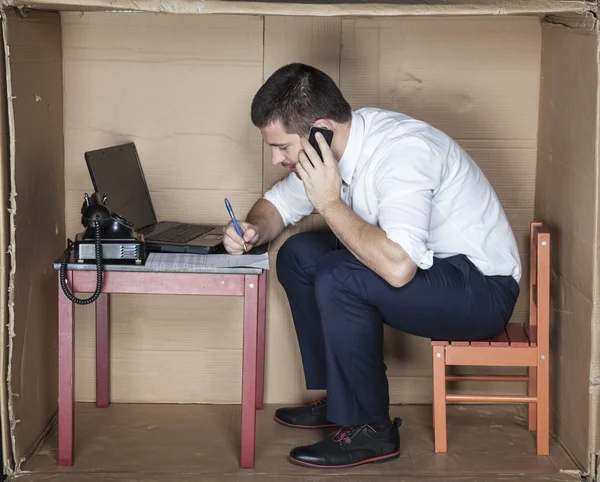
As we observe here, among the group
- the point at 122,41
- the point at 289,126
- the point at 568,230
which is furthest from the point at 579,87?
the point at 122,41

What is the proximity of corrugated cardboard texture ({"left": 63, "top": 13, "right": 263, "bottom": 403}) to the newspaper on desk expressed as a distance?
1.57 feet

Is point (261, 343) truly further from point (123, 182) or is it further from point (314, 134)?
point (314, 134)

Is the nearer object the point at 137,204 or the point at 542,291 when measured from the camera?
the point at 542,291

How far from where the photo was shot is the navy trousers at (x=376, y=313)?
2.24 m

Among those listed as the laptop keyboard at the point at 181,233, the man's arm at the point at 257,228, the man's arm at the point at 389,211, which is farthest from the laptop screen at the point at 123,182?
the man's arm at the point at 389,211

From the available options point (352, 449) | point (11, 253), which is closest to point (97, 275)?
point (11, 253)

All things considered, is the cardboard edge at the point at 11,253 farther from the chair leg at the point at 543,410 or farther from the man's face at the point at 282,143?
the chair leg at the point at 543,410

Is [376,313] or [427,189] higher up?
[427,189]

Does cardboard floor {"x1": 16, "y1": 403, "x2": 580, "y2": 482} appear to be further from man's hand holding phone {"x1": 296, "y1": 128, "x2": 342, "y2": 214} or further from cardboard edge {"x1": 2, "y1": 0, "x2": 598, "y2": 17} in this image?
cardboard edge {"x1": 2, "y1": 0, "x2": 598, "y2": 17}

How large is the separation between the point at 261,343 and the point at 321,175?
0.77 meters

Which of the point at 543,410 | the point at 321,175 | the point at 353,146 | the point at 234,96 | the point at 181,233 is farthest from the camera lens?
the point at 234,96

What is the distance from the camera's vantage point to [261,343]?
278cm

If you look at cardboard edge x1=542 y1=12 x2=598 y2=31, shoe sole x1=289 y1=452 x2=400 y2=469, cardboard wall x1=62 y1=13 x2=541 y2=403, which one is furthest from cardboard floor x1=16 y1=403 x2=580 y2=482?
cardboard edge x1=542 y1=12 x2=598 y2=31

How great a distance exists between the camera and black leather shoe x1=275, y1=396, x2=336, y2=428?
8.65ft
